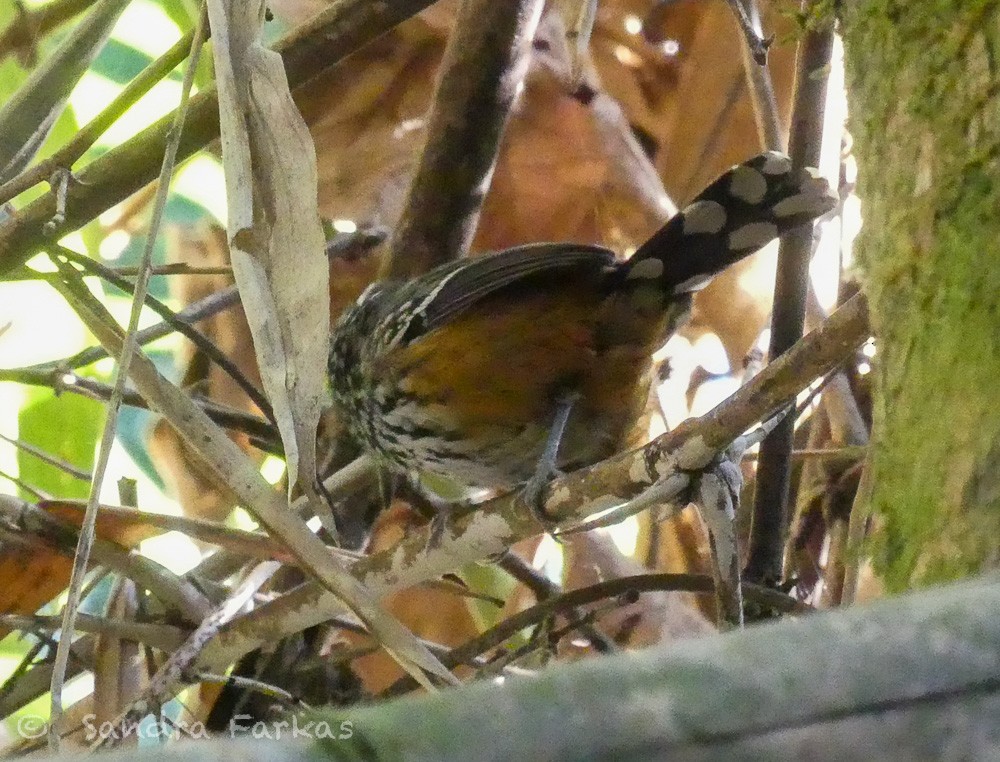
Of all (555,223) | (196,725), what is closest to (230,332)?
(555,223)

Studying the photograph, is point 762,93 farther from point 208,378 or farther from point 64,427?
point 64,427

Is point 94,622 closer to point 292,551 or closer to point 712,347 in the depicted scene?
point 292,551

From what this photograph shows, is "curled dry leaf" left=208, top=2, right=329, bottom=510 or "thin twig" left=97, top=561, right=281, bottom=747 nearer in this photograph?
"curled dry leaf" left=208, top=2, right=329, bottom=510

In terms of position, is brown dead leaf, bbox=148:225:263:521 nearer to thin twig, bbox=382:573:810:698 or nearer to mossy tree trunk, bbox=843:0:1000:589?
thin twig, bbox=382:573:810:698

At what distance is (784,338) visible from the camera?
1.68 metres

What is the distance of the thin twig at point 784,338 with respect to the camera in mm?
1662

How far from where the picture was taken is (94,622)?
1.53 meters

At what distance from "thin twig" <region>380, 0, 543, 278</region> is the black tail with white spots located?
369mm

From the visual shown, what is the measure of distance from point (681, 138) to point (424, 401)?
0.90 metres

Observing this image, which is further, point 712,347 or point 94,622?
point 712,347

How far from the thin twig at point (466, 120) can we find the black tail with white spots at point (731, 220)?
37 cm

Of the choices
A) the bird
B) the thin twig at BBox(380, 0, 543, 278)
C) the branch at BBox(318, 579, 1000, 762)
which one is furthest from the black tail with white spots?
the branch at BBox(318, 579, 1000, 762)

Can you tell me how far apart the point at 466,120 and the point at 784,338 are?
75 centimetres

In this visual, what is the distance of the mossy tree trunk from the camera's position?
0.80 meters
